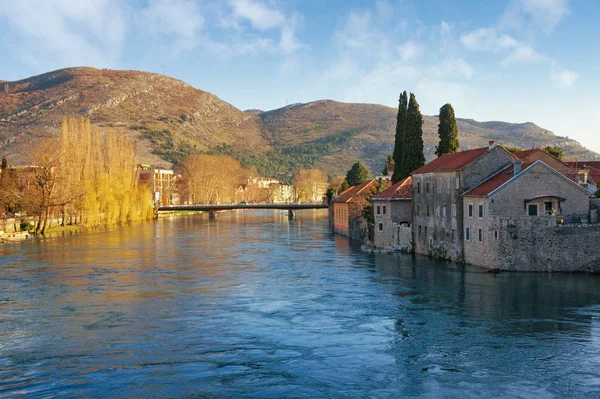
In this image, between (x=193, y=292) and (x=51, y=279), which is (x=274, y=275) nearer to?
(x=193, y=292)

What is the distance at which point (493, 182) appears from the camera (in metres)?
50.7

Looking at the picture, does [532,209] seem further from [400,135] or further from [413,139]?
[400,135]

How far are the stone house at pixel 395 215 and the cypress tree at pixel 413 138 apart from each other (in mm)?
4976

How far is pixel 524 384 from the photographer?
23.7 metres

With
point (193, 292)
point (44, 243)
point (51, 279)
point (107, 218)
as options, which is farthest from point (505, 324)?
point (107, 218)

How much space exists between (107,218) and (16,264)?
5817cm

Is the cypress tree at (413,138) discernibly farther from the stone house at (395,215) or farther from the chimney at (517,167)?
the chimney at (517,167)

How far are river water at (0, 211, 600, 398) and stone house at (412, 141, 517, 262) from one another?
341 cm

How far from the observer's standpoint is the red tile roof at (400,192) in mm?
66875

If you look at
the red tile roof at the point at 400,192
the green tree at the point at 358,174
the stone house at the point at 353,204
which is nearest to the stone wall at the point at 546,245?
the red tile roof at the point at 400,192

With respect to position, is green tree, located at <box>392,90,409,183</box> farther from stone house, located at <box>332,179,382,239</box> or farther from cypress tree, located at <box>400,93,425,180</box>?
stone house, located at <box>332,179,382,239</box>

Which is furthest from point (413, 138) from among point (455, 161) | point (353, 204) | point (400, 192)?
point (353, 204)

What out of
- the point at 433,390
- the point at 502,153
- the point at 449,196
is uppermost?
the point at 502,153

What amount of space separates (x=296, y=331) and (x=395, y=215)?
3703 cm
